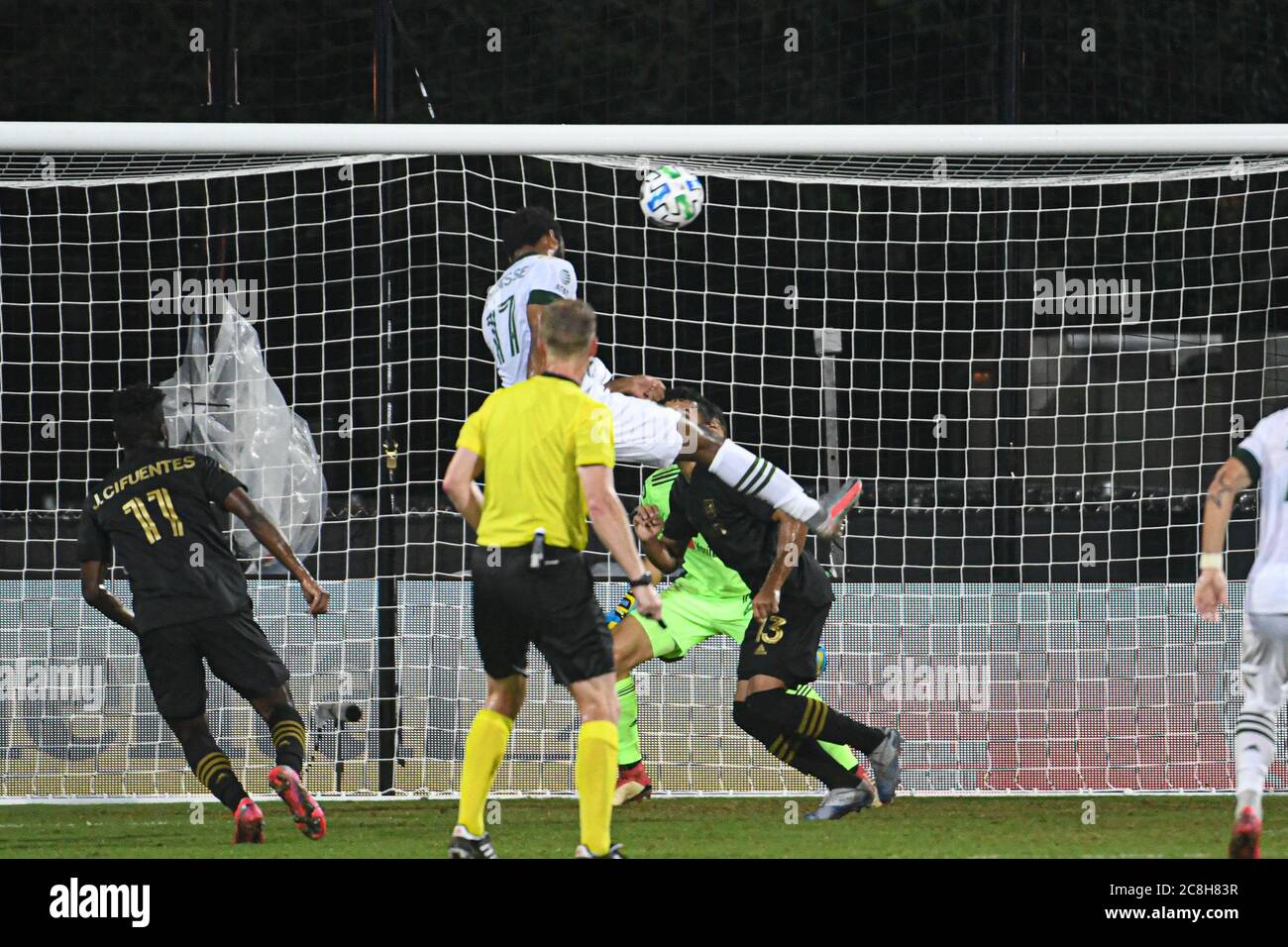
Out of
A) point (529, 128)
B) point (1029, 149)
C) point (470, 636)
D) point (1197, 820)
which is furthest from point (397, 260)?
point (1197, 820)

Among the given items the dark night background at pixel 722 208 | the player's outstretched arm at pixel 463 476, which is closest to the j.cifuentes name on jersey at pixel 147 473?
the player's outstretched arm at pixel 463 476

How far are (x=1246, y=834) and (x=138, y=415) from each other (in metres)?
4.36

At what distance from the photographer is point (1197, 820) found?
774cm

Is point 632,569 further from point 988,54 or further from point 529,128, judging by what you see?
point 988,54

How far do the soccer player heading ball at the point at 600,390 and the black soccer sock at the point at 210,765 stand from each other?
1820mm

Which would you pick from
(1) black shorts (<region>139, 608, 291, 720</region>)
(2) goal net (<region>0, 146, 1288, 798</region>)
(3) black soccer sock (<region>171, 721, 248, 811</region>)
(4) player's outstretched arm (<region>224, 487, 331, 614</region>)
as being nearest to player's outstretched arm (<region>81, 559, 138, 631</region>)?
(1) black shorts (<region>139, 608, 291, 720</region>)

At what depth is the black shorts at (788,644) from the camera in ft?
25.5

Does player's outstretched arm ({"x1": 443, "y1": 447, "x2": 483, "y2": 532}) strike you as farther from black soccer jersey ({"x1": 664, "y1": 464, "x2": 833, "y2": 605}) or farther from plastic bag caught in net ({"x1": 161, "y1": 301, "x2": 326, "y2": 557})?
plastic bag caught in net ({"x1": 161, "y1": 301, "x2": 326, "y2": 557})

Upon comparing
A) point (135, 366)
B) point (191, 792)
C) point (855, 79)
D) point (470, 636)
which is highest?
point (855, 79)

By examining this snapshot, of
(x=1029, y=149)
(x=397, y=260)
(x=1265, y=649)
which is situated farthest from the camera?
(x=397, y=260)

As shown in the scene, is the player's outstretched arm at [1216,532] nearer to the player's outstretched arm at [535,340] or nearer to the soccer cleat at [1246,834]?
the soccer cleat at [1246,834]

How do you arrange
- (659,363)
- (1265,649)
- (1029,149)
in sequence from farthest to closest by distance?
(659,363) → (1029,149) → (1265,649)

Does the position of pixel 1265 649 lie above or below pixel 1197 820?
above

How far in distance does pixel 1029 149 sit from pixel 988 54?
602 centimetres
